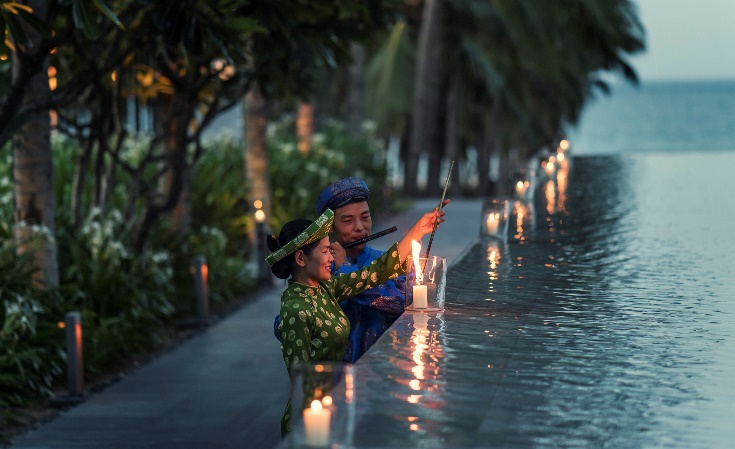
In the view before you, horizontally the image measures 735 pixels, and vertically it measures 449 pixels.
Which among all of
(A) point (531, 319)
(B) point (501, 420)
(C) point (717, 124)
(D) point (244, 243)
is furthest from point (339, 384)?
(C) point (717, 124)

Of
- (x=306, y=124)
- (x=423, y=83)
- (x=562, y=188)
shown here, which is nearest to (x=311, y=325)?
(x=562, y=188)

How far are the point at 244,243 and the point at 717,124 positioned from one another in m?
120

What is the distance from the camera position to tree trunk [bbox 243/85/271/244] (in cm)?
1789

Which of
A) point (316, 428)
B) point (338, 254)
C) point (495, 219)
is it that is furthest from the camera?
point (495, 219)

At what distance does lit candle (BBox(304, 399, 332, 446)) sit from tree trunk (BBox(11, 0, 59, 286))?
7.25 m

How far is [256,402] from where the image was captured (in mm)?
9453

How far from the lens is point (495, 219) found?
8.73 metres

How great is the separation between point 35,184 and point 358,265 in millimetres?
5252

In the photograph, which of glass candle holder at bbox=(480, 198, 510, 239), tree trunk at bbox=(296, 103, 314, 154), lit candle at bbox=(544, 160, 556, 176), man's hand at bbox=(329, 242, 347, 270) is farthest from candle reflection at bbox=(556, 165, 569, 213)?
tree trunk at bbox=(296, 103, 314, 154)

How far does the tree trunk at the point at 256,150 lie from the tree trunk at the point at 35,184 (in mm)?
7131

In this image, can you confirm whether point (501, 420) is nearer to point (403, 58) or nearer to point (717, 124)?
point (403, 58)

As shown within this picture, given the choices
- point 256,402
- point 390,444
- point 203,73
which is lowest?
point 256,402

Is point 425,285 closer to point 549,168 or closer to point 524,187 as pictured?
Result: point 524,187

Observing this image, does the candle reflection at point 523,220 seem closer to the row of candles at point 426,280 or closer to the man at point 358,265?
the row of candles at point 426,280
